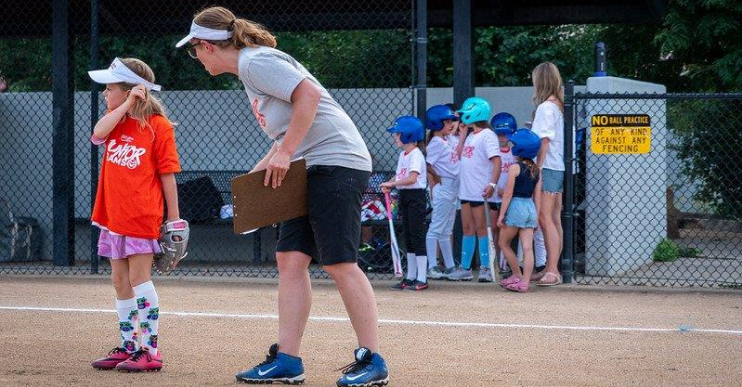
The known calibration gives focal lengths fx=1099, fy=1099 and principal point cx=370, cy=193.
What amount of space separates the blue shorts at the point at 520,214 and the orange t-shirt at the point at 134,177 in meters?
4.61

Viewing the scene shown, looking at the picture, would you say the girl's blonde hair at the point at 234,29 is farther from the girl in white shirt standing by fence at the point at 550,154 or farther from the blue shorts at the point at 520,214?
the girl in white shirt standing by fence at the point at 550,154

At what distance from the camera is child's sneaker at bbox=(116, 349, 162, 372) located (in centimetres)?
579

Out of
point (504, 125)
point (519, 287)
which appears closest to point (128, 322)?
point (519, 287)

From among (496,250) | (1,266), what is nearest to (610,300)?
(496,250)

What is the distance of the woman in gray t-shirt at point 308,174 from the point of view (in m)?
5.10

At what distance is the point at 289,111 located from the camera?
5.23 metres

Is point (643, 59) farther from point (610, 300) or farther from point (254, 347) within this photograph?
point (254, 347)

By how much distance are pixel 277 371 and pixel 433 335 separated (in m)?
2.14

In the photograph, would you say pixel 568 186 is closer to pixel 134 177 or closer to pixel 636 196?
pixel 636 196

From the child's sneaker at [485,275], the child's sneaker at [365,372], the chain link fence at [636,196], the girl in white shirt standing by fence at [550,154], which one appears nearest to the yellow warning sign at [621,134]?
the chain link fence at [636,196]

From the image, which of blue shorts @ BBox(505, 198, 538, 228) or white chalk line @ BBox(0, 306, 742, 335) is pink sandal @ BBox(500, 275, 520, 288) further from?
white chalk line @ BBox(0, 306, 742, 335)

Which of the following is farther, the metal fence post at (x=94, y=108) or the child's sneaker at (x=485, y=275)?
the metal fence post at (x=94, y=108)

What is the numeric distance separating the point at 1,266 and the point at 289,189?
8.66 metres

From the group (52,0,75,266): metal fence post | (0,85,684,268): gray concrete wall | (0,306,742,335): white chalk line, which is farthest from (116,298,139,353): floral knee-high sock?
(0,85,684,268): gray concrete wall
